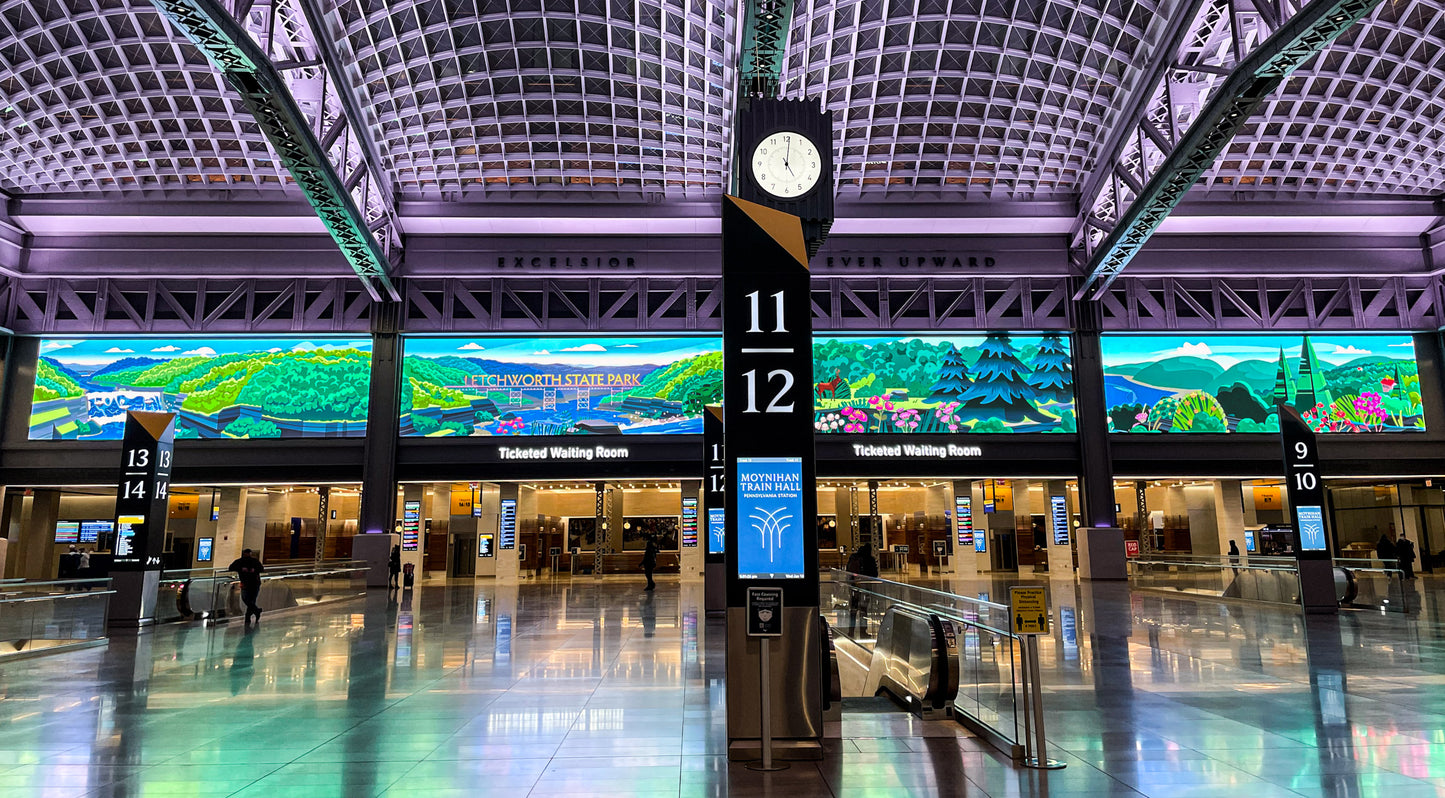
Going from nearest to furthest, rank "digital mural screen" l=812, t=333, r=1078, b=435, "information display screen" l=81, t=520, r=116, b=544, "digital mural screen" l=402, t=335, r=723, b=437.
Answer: "digital mural screen" l=402, t=335, r=723, b=437 < "digital mural screen" l=812, t=333, r=1078, b=435 < "information display screen" l=81, t=520, r=116, b=544

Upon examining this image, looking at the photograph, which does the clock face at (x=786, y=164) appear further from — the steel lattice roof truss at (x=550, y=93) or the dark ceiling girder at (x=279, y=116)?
the steel lattice roof truss at (x=550, y=93)

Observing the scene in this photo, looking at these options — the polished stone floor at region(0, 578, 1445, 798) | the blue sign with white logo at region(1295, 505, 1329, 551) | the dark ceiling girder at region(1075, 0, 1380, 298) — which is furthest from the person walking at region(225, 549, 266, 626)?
the dark ceiling girder at region(1075, 0, 1380, 298)

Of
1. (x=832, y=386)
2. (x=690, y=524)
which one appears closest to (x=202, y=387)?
(x=690, y=524)

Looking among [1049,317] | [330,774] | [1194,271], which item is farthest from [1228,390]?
[330,774]

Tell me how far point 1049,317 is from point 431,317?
79.3 ft

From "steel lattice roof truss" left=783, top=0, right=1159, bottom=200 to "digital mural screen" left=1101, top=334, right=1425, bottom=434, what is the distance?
25.2 feet

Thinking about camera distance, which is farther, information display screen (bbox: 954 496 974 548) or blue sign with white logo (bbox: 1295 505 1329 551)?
information display screen (bbox: 954 496 974 548)

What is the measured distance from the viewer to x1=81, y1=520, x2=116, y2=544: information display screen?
122 ft

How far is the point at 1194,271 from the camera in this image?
3356 cm

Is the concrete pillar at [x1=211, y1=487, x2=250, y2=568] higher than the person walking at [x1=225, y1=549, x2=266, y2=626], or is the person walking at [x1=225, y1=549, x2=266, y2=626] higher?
the concrete pillar at [x1=211, y1=487, x2=250, y2=568]

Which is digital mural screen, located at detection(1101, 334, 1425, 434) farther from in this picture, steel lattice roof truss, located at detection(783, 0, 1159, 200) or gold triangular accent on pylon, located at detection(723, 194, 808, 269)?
gold triangular accent on pylon, located at detection(723, 194, 808, 269)

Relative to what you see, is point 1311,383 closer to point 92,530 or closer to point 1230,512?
point 1230,512

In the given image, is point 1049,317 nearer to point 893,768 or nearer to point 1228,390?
point 1228,390

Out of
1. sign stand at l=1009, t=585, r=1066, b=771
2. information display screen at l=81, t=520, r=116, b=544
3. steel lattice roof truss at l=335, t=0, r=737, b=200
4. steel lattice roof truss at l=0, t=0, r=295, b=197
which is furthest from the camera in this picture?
information display screen at l=81, t=520, r=116, b=544
